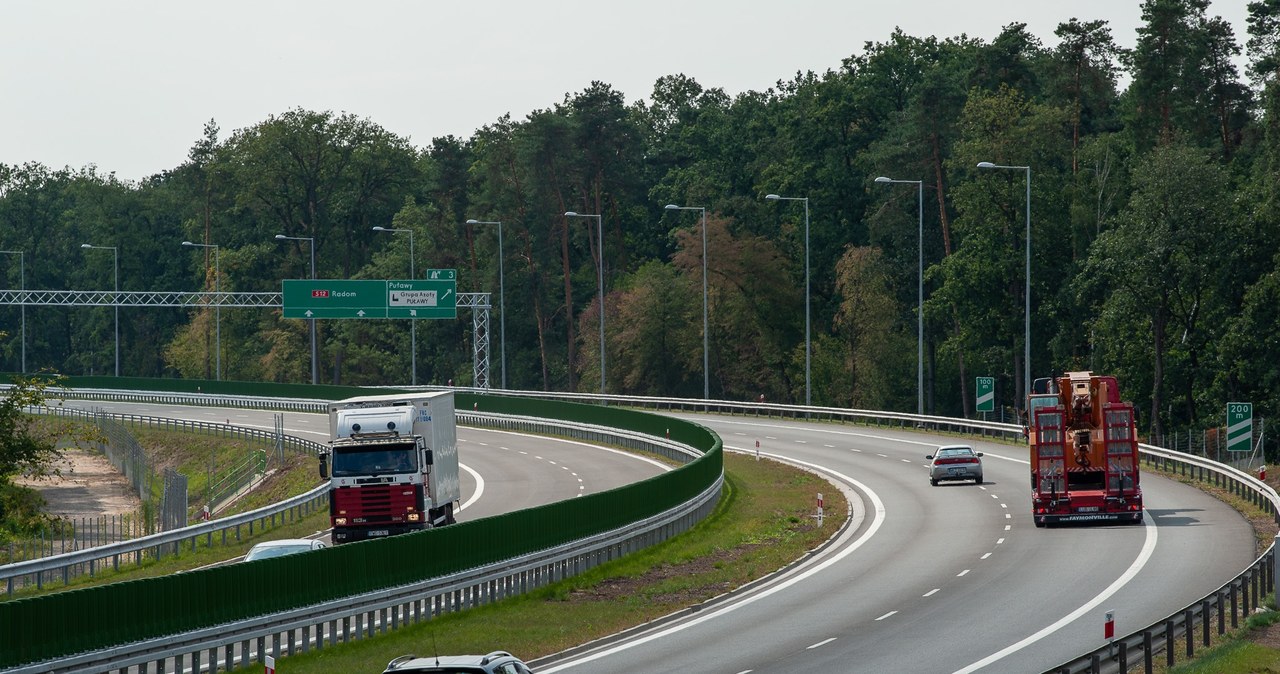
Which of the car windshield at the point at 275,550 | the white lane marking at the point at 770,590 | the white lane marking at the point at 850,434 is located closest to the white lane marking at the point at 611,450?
the white lane marking at the point at 850,434

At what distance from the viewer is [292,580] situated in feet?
83.5

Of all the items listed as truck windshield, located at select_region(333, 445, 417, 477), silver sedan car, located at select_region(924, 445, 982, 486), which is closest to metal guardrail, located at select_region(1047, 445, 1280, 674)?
truck windshield, located at select_region(333, 445, 417, 477)

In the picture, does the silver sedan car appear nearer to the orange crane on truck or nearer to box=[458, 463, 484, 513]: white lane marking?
the orange crane on truck

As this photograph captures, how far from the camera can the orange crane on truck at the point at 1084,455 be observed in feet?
128

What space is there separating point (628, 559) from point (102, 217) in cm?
13456

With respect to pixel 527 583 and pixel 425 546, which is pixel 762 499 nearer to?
pixel 527 583

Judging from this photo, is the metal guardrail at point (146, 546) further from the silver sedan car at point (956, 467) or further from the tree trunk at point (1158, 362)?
the tree trunk at point (1158, 362)

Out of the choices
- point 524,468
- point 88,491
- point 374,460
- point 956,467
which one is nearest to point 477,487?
point 524,468

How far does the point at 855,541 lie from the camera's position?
39750 mm

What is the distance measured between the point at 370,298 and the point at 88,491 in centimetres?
2063

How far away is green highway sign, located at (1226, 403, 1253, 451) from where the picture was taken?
4516 centimetres

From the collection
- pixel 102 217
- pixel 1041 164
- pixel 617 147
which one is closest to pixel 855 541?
pixel 1041 164

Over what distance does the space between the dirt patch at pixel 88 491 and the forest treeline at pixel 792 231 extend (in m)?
30.5

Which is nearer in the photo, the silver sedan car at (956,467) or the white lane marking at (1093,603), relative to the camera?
the white lane marking at (1093,603)
